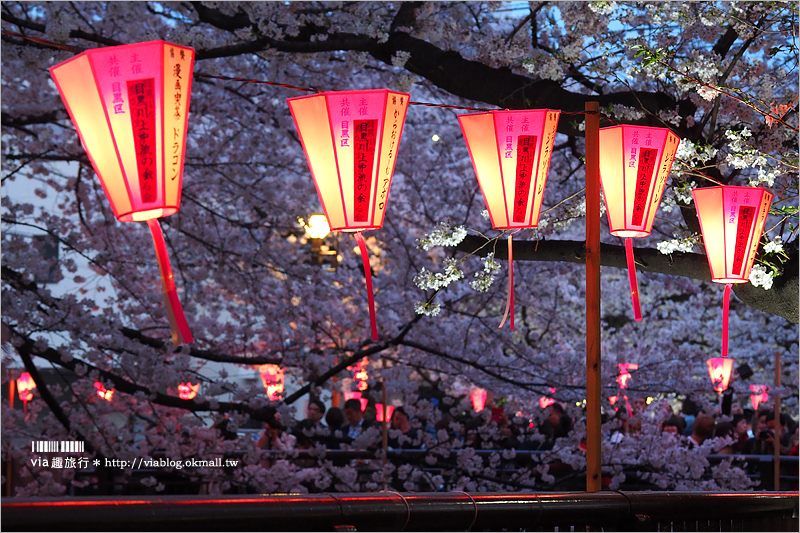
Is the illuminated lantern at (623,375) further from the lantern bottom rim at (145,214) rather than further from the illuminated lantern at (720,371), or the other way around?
the lantern bottom rim at (145,214)

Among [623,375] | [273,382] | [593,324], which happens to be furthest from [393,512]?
[273,382]

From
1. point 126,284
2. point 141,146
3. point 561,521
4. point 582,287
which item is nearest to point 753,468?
point 582,287

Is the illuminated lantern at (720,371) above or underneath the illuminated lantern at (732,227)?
underneath

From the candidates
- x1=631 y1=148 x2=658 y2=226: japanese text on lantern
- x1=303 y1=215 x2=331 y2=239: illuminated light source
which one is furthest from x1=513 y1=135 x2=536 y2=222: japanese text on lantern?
x1=303 y1=215 x2=331 y2=239: illuminated light source

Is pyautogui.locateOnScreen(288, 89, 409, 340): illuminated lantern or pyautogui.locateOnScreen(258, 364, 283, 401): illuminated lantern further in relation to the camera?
pyautogui.locateOnScreen(258, 364, 283, 401): illuminated lantern

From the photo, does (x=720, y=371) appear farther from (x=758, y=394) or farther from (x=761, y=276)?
(x=761, y=276)

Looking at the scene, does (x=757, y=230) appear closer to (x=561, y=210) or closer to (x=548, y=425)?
(x=561, y=210)

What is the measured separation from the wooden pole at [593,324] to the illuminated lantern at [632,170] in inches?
21.8

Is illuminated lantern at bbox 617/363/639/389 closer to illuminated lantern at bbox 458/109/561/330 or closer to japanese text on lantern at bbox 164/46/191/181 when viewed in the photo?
illuminated lantern at bbox 458/109/561/330

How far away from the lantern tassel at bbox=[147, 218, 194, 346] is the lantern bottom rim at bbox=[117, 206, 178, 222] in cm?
3

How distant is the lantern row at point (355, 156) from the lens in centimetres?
321

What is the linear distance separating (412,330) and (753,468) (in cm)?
522

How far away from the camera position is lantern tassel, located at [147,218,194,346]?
127 inches

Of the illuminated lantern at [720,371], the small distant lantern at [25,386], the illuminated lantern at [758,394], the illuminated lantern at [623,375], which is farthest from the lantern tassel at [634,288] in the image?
the small distant lantern at [25,386]
